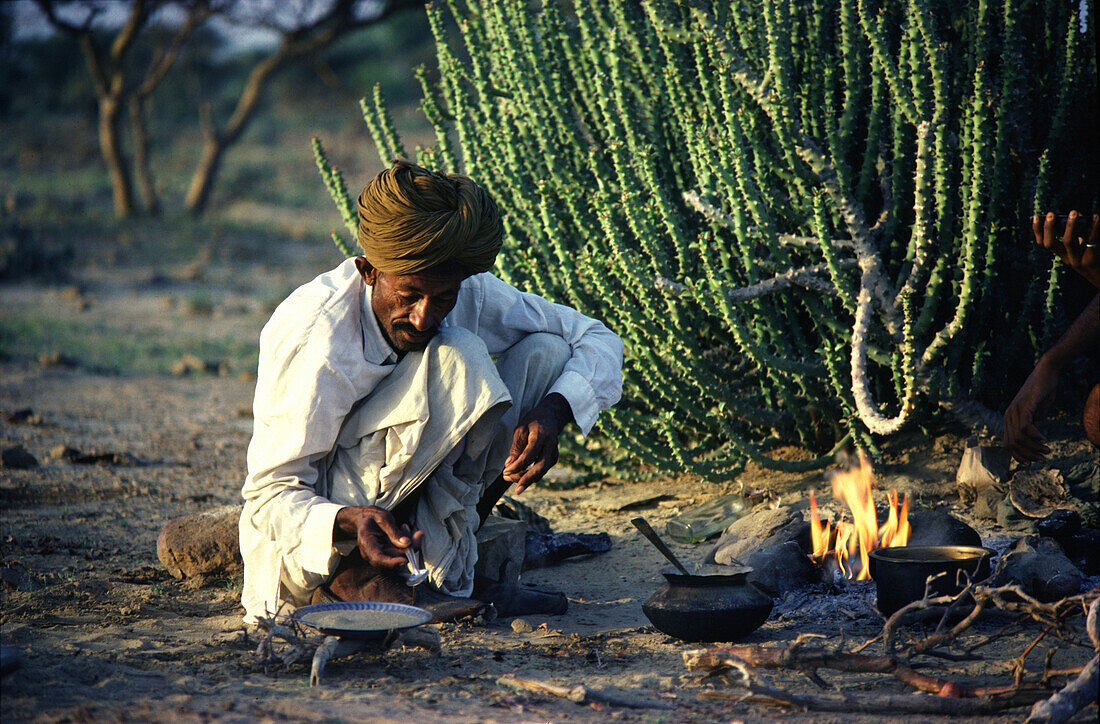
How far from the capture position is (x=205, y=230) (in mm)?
16188

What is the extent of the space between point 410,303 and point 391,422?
0.37m

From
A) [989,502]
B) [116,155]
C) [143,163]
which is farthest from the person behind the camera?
[143,163]

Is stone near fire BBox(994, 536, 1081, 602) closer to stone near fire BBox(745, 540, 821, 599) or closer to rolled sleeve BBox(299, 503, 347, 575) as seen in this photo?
stone near fire BBox(745, 540, 821, 599)

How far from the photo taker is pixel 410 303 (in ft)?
10.0

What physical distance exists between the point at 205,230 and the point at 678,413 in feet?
43.1

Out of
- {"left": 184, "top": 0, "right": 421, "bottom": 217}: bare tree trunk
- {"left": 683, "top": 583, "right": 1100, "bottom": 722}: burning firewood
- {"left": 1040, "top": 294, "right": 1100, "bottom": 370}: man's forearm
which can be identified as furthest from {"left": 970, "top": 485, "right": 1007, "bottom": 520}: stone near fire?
{"left": 184, "top": 0, "right": 421, "bottom": 217}: bare tree trunk

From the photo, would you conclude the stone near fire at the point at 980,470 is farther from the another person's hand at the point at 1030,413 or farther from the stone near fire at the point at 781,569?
the stone near fire at the point at 781,569

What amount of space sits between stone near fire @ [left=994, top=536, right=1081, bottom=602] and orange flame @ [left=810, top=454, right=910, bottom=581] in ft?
1.11

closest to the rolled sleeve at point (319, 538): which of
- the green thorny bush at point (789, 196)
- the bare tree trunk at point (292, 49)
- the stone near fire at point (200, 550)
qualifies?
the stone near fire at point (200, 550)

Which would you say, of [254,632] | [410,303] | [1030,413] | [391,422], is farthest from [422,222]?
[1030,413]

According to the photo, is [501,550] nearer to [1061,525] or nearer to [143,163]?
[1061,525]

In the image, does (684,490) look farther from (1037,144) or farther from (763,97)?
(1037,144)

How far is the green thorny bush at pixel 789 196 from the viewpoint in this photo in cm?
402

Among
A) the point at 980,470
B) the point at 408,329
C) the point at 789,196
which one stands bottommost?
the point at 980,470
